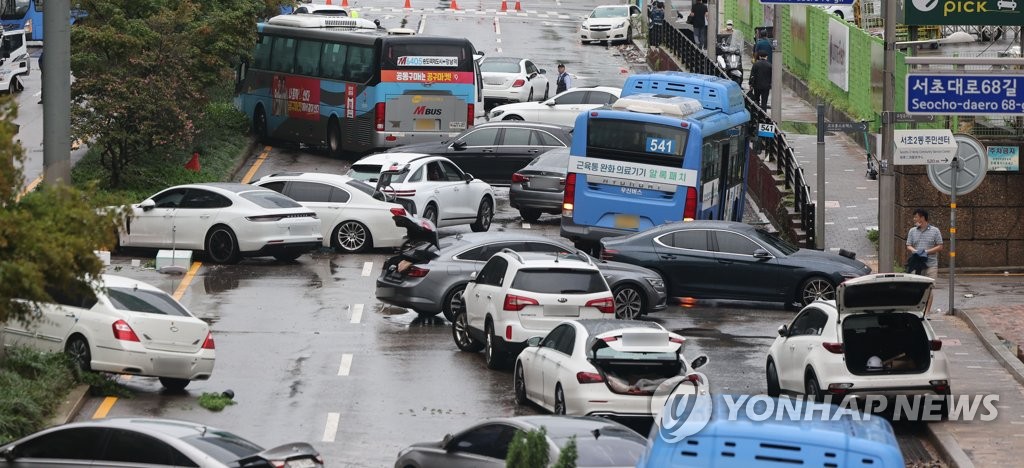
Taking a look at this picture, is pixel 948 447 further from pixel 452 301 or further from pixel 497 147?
pixel 497 147

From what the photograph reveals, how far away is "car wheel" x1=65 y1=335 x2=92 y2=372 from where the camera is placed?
20.1 meters

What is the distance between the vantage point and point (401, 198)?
104 ft

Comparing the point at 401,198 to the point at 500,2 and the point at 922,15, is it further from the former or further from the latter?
the point at 500,2

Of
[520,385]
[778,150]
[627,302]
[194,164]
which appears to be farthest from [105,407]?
[778,150]

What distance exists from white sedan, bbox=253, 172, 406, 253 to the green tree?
54.3 ft

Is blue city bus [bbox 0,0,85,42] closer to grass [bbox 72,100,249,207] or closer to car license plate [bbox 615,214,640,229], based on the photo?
grass [bbox 72,100,249,207]

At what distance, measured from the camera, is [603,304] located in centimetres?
2208

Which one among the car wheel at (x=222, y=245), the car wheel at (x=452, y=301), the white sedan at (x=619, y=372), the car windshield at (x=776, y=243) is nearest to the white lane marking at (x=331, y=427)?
the white sedan at (x=619, y=372)

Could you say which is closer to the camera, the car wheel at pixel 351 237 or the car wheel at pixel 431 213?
the car wheel at pixel 351 237

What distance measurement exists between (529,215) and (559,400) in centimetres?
1669

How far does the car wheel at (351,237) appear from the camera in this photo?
3103cm

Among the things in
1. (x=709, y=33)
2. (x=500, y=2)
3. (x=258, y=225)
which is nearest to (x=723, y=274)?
(x=258, y=225)

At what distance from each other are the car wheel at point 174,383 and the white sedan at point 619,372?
5.00 metres

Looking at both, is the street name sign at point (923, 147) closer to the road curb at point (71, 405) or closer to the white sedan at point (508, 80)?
the road curb at point (71, 405)
